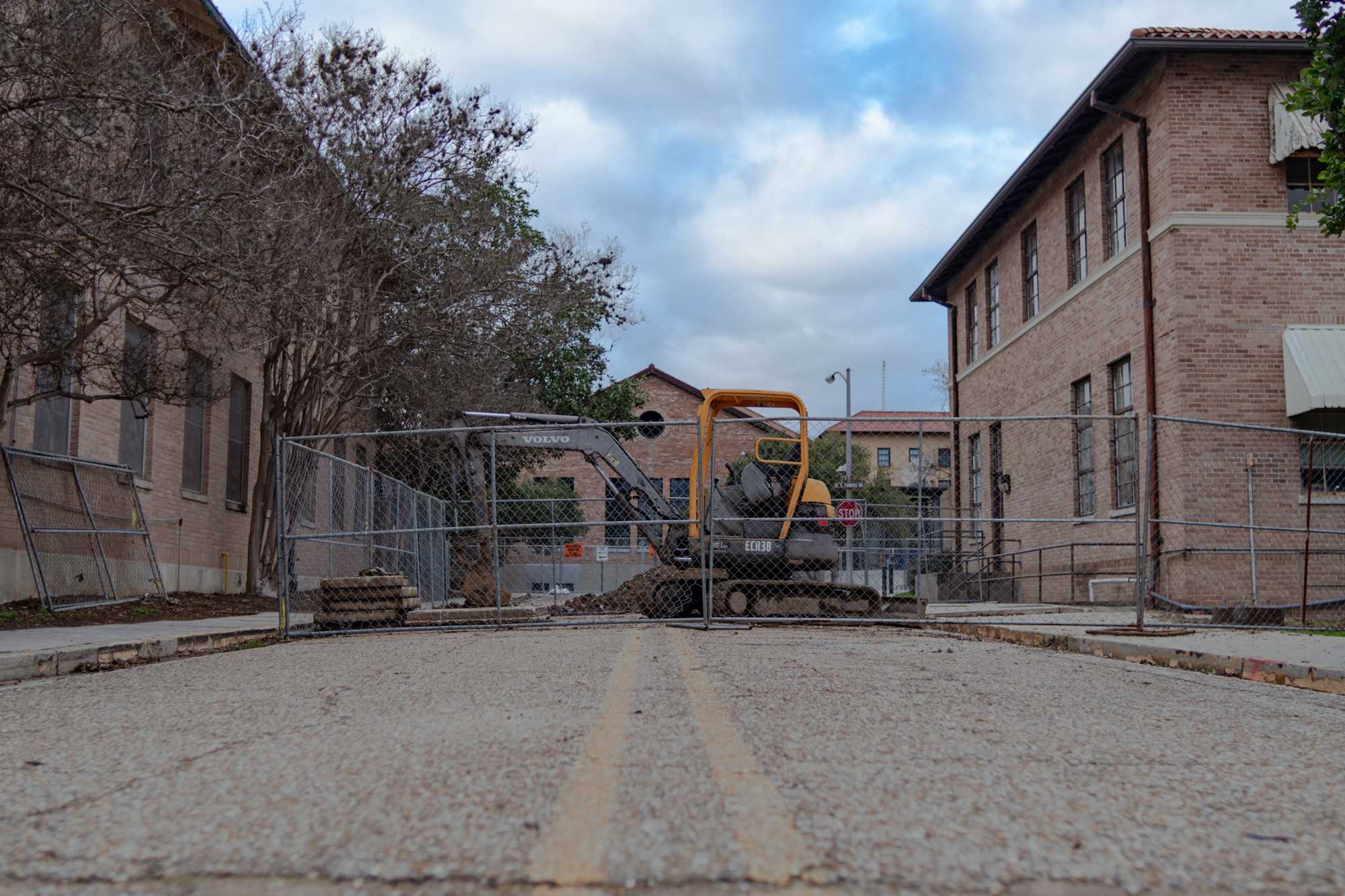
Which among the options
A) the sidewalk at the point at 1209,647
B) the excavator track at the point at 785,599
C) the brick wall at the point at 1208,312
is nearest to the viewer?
the sidewalk at the point at 1209,647

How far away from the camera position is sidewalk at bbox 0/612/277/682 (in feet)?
28.7

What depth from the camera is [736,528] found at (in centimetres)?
1647

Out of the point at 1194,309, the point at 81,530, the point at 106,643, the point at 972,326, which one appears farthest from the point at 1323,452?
the point at 81,530

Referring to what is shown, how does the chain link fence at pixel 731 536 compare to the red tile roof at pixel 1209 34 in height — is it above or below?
below

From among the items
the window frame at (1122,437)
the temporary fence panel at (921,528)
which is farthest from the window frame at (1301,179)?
the temporary fence panel at (921,528)

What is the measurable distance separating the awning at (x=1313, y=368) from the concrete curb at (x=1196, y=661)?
8592 mm

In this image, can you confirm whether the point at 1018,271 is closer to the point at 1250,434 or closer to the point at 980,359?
the point at 980,359

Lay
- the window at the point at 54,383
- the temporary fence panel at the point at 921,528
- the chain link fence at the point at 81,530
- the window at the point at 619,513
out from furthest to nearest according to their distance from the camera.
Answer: the window at the point at 619,513 → the temporary fence panel at the point at 921,528 → the chain link fence at the point at 81,530 → the window at the point at 54,383

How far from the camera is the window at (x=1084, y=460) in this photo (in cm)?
2181

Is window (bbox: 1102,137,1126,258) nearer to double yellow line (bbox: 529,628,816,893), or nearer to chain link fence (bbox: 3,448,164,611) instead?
chain link fence (bbox: 3,448,164,611)

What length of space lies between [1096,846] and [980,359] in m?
27.5

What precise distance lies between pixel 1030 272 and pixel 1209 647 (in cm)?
1820

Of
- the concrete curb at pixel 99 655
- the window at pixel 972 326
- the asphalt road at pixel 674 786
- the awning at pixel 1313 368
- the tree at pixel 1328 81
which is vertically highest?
the window at pixel 972 326

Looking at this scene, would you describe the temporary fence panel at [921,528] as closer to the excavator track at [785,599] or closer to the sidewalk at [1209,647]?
the excavator track at [785,599]
